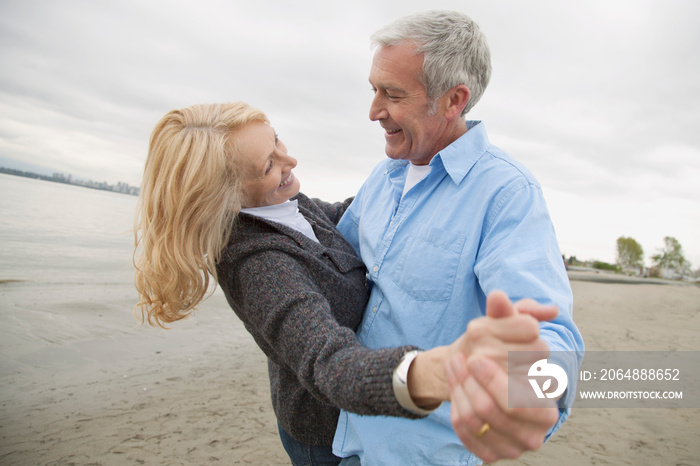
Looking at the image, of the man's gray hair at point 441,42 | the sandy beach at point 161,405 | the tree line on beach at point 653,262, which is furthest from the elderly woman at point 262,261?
the tree line on beach at point 653,262

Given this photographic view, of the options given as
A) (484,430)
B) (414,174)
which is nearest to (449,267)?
(414,174)

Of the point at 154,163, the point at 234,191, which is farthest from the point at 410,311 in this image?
the point at 154,163

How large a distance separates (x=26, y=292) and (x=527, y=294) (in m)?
15.6

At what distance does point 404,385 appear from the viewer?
3.93 feet

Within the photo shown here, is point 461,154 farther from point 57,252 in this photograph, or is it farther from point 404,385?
point 57,252

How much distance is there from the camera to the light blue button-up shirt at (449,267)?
161 centimetres

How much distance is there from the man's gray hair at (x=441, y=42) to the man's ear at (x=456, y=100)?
0.02 m

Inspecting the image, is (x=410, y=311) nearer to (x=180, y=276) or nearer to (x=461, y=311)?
(x=461, y=311)

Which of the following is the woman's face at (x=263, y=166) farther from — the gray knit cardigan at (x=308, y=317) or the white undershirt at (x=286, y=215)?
the gray knit cardigan at (x=308, y=317)

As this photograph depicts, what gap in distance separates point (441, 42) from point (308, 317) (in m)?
1.45

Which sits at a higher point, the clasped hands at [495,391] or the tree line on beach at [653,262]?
the tree line on beach at [653,262]

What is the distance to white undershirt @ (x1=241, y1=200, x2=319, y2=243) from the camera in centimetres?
204

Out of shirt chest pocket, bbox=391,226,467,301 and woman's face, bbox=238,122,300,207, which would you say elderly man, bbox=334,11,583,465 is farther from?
woman's face, bbox=238,122,300,207

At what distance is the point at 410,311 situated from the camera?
1920mm
